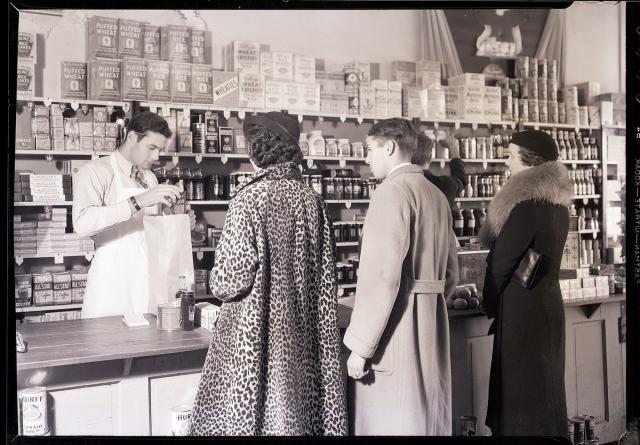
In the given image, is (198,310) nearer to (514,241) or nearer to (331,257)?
(331,257)

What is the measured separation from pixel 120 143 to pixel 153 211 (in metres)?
0.37

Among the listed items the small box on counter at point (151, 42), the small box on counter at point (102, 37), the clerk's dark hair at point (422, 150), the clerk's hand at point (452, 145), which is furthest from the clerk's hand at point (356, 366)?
the small box on counter at point (102, 37)

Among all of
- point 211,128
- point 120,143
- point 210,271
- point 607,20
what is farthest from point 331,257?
point 607,20

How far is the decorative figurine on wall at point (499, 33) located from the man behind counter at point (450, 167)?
0.58 metres

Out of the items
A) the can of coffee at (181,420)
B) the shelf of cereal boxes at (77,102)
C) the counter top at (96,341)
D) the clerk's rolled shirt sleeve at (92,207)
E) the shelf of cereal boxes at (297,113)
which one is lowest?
the can of coffee at (181,420)

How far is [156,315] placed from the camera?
3.08m

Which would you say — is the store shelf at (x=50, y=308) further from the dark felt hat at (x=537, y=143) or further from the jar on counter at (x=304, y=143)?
the dark felt hat at (x=537, y=143)

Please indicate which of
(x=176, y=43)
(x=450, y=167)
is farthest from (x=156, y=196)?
(x=450, y=167)

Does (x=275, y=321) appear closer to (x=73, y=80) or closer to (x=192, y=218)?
(x=192, y=218)

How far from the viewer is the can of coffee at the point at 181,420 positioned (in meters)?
3.03

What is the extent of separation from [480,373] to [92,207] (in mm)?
2146

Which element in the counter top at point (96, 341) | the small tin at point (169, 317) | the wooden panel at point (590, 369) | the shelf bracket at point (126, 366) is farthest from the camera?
the wooden panel at point (590, 369)

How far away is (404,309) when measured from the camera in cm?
299

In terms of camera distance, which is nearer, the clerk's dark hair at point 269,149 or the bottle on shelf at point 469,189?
the clerk's dark hair at point 269,149
